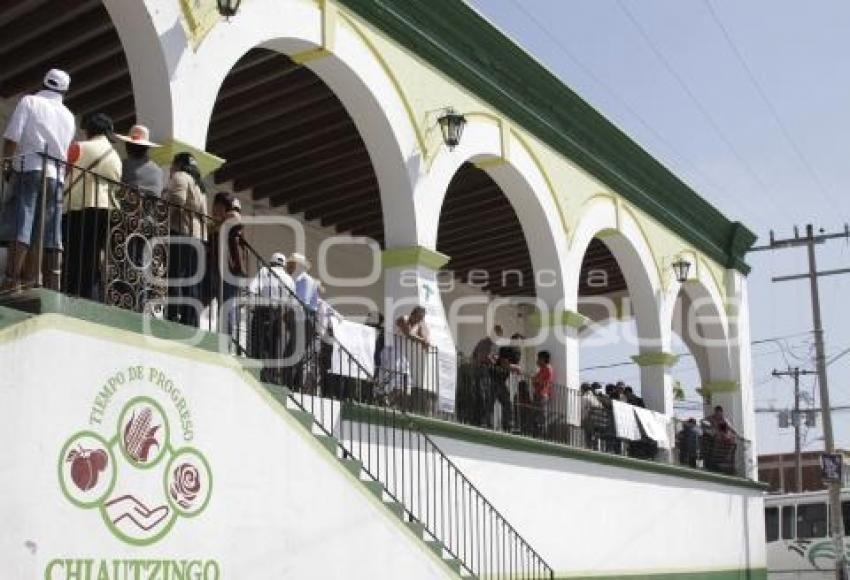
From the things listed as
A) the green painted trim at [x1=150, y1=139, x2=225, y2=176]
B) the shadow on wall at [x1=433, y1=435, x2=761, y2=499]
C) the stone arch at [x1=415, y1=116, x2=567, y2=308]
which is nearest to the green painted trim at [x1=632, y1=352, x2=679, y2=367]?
the shadow on wall at [x1=433, y1=435, x2=761, y2=499]

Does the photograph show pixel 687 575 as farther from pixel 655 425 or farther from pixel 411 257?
pixel 411 257

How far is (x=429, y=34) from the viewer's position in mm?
13945

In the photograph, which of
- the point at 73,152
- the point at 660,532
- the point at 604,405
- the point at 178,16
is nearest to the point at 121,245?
the point at 73,152

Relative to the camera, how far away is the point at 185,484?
7770 millimetres

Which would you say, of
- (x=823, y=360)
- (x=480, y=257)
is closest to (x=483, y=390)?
(x=480, y=257)

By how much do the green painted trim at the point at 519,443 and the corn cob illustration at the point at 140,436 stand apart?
3340 mm

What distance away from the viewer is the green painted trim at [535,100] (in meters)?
13.7

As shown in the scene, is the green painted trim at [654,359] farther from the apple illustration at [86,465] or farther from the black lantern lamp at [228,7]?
the apple illustration at [86,465]

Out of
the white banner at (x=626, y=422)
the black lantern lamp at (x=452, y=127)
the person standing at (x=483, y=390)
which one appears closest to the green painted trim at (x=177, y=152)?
the black lantern lamp at (x=452, y=127)

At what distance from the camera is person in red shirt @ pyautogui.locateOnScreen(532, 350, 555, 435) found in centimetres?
1500

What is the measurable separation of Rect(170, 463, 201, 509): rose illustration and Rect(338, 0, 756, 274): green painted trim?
6.40 meters

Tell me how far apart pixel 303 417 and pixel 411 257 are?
4568 mm

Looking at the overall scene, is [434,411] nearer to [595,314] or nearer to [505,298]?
[505,298]

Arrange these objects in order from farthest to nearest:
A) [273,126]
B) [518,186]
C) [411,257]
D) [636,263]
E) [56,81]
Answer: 1. [636,263]
2. [518,186]
3. [273,126]
4. [411,257]
5. [56,81]
